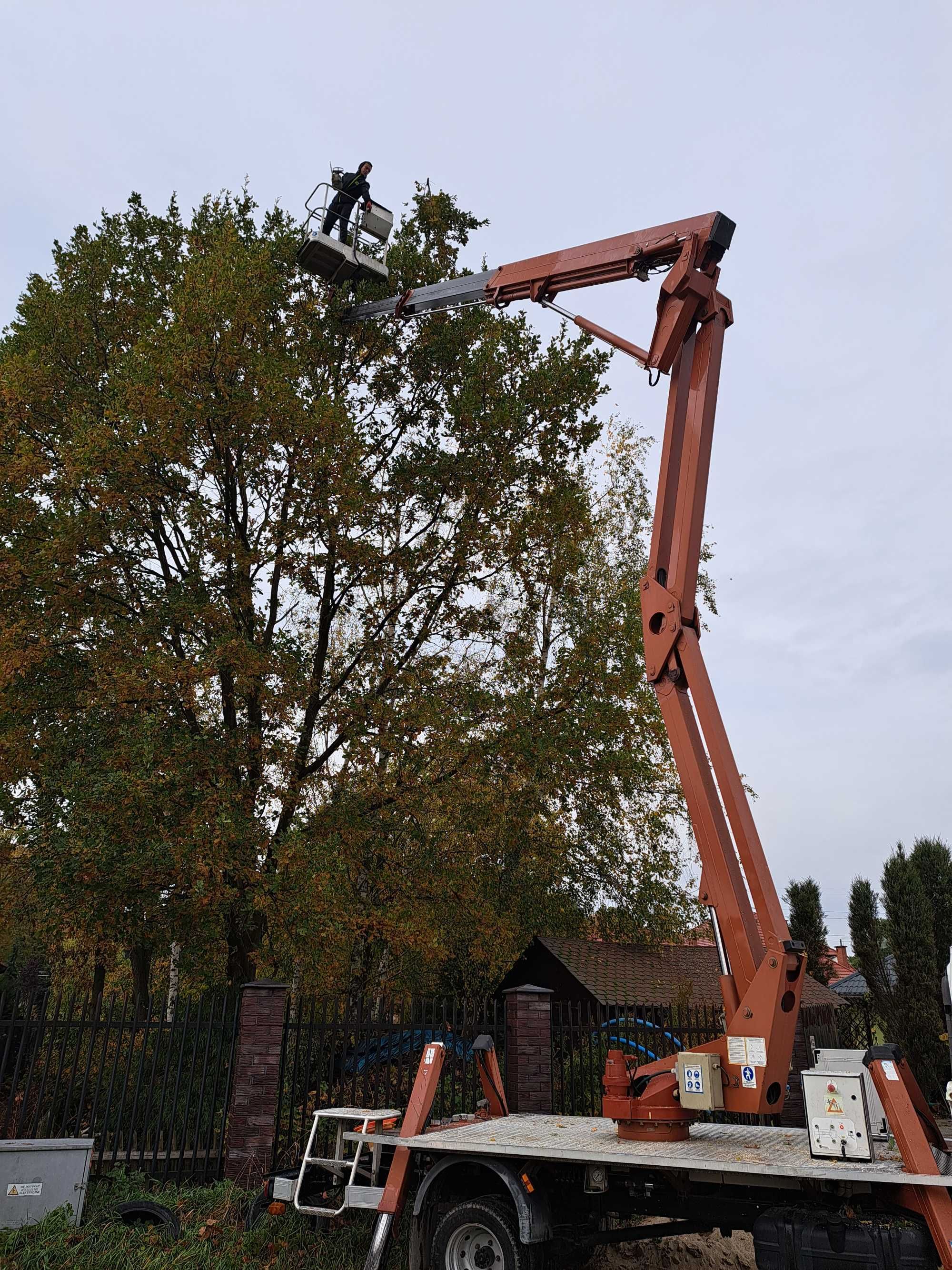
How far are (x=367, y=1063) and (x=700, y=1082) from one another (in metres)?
4.71

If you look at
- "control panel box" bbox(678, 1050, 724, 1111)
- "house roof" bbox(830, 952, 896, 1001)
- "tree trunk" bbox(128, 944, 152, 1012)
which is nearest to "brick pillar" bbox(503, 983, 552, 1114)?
"control panel box" bbox(678, 1050, 724, 1111)

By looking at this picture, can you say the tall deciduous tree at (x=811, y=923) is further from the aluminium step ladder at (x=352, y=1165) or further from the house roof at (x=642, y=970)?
the aluminium step ladder at (x=352, y=1165)

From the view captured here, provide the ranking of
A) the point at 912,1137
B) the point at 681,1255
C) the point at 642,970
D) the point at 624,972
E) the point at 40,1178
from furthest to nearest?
the point at 642,970, the point at 624,972, the point at 681,1255, the point at 40,1178, the point at 912,1137

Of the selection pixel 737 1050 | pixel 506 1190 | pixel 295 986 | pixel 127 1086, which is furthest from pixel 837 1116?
pixel 295 986

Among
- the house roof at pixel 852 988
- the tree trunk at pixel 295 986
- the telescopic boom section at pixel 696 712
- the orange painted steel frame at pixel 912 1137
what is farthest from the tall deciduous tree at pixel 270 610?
the house roof at pixel 852 988

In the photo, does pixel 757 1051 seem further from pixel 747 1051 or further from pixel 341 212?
pixel 341 212

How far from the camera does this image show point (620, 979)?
20062mm

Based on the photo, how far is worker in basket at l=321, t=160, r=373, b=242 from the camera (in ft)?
40.0

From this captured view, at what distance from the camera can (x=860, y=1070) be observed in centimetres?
556

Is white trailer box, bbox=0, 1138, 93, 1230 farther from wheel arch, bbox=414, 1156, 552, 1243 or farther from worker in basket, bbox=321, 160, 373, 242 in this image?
worker in basket, bbox=321, 160, 373, 242

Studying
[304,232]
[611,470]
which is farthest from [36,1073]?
[611,470]

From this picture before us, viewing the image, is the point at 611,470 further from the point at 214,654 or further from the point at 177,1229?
the point at 177,1229

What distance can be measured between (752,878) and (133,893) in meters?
8.40

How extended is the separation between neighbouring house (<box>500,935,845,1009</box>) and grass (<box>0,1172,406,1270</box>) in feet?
35.7
